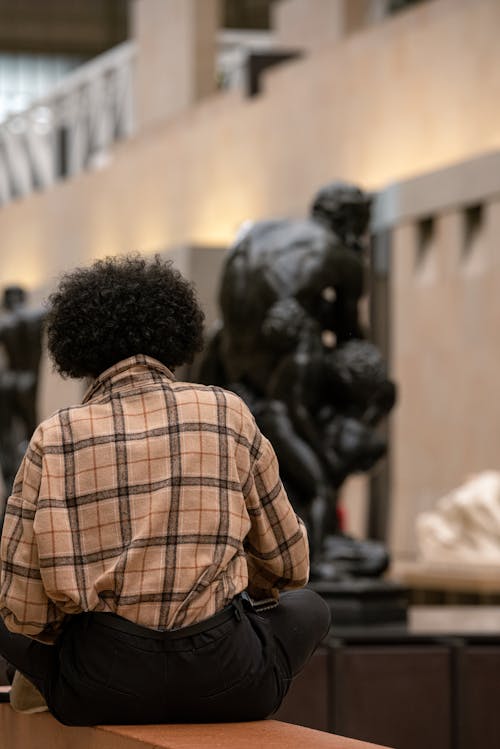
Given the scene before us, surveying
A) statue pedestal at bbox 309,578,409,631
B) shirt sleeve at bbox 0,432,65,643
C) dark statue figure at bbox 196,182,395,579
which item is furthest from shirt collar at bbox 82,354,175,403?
dark statue figure at bbox 196,182,395,579

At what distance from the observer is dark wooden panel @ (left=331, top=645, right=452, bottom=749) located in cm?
620

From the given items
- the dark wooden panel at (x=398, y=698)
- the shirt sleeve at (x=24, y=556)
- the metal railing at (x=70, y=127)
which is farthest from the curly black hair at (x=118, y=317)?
the metal railing at (x=70, y=127)

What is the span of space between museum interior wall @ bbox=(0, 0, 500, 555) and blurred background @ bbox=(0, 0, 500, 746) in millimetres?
21

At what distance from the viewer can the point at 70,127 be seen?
1029 inches

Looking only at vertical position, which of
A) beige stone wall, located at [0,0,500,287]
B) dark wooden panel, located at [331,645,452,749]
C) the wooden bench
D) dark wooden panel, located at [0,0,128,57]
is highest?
dark wooden panel, located at [0,0,128,57]

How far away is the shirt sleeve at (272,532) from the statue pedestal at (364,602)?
11.2 ft

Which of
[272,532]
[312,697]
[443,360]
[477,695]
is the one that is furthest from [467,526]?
[272,532]

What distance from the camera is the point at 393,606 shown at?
281 inches

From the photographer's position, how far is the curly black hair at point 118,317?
358cm

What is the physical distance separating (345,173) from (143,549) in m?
14.4

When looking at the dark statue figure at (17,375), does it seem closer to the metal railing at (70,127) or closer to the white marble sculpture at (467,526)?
the white marble sculpture at (467,526)

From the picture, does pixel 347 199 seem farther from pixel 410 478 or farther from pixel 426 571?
pixel 410 478

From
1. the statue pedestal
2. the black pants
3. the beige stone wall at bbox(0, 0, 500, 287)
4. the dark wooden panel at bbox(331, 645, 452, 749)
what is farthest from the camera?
the beige stone wall at bbox(0, 0, 500, 287)

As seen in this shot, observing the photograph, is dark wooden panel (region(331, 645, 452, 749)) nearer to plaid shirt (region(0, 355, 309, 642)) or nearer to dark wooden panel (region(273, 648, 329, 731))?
dark wooden panel (region(273, 648, 329, 731))
